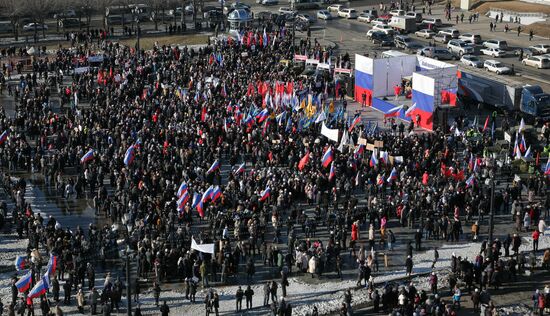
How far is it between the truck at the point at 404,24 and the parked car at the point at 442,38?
15.8 feet

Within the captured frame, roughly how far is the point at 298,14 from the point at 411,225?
52276 mm

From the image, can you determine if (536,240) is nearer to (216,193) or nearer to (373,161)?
(373,161)

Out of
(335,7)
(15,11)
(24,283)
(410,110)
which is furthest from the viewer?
(335,7)

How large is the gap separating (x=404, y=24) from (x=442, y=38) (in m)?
5.95

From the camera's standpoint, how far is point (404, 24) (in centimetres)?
8038

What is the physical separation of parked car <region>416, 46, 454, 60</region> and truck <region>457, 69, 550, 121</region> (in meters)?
11.0

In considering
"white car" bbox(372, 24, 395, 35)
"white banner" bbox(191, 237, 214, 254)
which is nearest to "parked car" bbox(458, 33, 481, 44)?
"white car" bbox(372, 24, 395, 35)

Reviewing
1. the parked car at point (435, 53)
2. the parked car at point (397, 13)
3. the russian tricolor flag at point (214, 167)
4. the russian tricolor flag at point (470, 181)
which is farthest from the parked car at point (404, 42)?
the russian tricolor flag at point (214, 167)

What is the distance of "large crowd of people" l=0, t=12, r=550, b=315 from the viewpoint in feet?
108

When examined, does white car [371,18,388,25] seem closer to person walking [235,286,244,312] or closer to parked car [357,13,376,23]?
parked car [357,13,376,23]

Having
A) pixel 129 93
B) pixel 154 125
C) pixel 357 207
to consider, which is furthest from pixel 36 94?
pixel 357 207

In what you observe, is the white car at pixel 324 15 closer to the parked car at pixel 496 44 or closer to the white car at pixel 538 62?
the parked car at pixel 496 44

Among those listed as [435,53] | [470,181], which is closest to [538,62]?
[435,53]

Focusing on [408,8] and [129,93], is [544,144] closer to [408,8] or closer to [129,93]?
[129,93]
